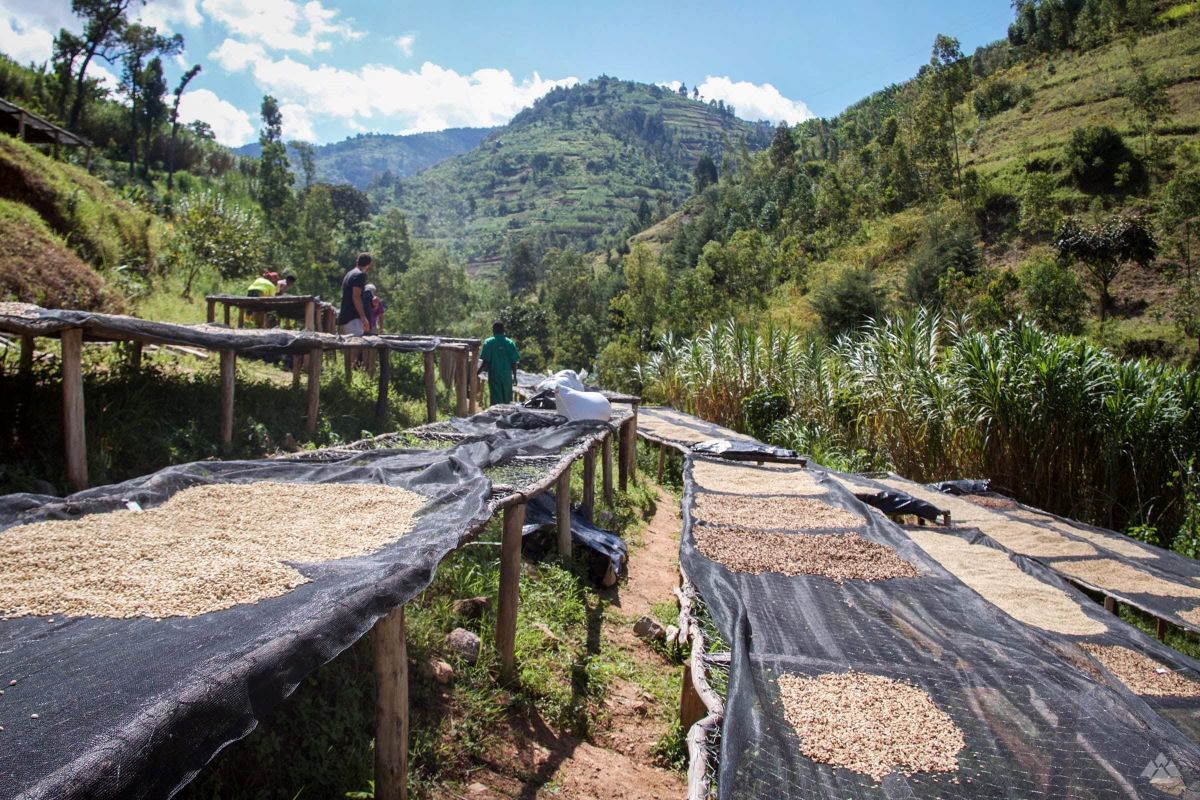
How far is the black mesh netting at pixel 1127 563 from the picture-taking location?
4.49m

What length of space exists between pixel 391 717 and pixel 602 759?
4.09 ft

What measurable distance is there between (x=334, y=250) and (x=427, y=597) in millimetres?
27141

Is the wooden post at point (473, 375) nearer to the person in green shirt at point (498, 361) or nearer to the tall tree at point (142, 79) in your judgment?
the person in green shirt at point (498, 361)

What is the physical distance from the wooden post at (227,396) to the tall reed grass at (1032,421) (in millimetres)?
7094

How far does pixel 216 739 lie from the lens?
1.52 m

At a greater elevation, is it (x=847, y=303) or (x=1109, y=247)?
(x=1109, y=247)

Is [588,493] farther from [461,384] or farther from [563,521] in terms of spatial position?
[461,384]

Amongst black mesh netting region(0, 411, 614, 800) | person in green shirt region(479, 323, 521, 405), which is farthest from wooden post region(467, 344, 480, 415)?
black mesh netting region(0, 411, 614, 800)

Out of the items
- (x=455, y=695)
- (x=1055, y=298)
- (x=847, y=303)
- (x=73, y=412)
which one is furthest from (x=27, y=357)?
(x=1055, y=298)

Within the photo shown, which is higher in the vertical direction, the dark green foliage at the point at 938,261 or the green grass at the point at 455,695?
the dark green foliage at the point at 938,261

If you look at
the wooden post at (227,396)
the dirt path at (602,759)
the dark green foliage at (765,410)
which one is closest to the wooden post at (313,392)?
the wooden post at (227,396)

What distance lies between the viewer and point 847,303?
19.1 metres

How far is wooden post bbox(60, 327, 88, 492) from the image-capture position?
13.6 feet

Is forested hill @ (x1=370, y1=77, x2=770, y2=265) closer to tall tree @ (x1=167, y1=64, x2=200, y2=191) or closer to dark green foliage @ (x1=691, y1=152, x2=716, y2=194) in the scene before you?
dark green foliage @ (x1=691, y1=152, x2=716, y2=194)
